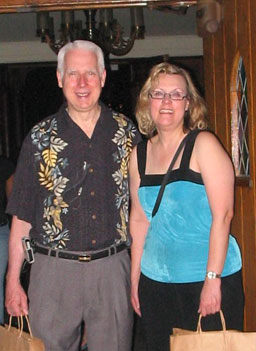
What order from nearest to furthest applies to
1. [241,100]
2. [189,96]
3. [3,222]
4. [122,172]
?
[189,96] → [122,172] → [241,100] → [3,222]

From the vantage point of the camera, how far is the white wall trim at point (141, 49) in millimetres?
7051

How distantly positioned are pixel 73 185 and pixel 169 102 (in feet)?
1.38

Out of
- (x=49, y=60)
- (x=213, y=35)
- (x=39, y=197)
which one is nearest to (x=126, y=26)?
(x=49, y=60)

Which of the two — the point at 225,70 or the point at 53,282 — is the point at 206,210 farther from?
the point at 225,70

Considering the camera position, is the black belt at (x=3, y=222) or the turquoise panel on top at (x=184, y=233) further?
the black belt at (x=3, y=222)

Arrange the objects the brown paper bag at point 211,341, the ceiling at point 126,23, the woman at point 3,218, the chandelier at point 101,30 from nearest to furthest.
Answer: the brown paper bag at point 211,341, the woman at point 3,218, the chandelier at point 101,30, the ceiling at point 126,23

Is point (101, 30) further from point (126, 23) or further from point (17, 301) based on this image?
point (17, 301)

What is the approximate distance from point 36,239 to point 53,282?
166mm

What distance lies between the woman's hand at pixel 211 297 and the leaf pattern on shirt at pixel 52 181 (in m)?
0.50

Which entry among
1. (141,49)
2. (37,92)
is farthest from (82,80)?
(37,92)

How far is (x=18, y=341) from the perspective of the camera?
2.17 meters

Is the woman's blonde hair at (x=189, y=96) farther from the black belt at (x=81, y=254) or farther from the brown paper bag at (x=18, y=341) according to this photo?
the brown paper bag at (x=18, y=341)

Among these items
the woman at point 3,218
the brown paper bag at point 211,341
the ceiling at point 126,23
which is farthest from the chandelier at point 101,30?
the brown paper bag at point 211,341

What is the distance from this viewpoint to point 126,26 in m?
6.46
